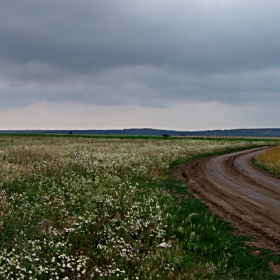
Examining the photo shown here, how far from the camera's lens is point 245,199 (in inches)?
587

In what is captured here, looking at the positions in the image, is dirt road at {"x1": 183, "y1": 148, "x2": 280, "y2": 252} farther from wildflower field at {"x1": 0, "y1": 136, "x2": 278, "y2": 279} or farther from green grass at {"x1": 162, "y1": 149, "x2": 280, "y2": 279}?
wildflower field at {"x1": 0, "y1": 136, "x2": 278, "y2": 279}

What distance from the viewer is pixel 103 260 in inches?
315

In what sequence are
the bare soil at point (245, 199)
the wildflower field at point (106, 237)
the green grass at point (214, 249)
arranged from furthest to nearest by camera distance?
the bare soil at point (245, 199) < the green grass at point (214, 249) < the wildflower field at point (106, 237)

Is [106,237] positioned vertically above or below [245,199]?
below

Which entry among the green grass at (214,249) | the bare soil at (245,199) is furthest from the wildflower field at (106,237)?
the bare soil at (245,199)

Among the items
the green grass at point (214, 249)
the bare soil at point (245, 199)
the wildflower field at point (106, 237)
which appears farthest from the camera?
the bare soil at point (245, 199)

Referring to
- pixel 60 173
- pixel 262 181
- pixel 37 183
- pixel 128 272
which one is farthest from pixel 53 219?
pixel 262 181

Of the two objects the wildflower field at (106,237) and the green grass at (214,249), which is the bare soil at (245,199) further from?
the wildflower field at (106,237)

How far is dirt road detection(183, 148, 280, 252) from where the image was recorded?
10.4 meters

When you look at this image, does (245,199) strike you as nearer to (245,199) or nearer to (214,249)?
(245,199)

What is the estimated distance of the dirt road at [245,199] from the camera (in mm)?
10445

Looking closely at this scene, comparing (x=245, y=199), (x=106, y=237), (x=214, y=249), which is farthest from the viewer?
(x=245, y=199)

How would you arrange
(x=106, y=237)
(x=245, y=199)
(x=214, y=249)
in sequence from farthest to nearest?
(x=245, y=199) < (x=106, y=237) < (x=214, y=249)

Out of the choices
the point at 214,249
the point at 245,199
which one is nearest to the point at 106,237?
the point at 214,249
